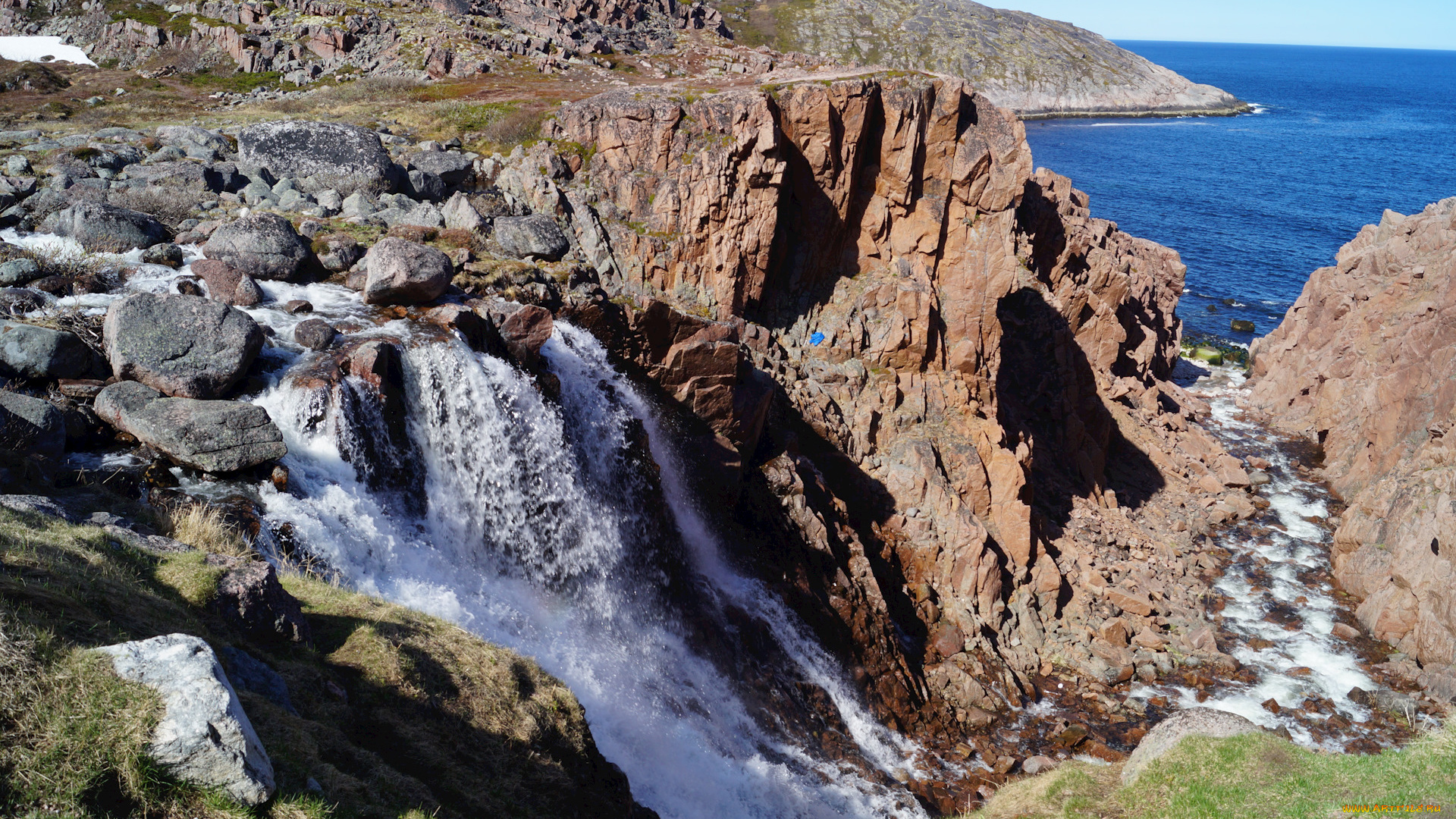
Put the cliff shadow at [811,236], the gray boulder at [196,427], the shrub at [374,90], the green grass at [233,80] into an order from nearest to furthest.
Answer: the gray boulder at [196,427]
the cliff shadow at [811,236]
the shrub at [374,90]
the green grass at [233,80]

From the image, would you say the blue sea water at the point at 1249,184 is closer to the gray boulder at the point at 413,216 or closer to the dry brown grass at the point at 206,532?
the gray boulder at the point at 413,216

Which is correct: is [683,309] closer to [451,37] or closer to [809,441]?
[809,441]

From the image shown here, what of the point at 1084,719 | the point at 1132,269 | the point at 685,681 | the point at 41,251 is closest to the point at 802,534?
the point at 685,681

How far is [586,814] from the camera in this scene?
487 inches

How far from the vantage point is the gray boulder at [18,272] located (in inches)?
823

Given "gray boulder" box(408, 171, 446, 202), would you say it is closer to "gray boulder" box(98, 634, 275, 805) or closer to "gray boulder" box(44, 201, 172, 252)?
"gray boulder" box(44, 201, 172, 252)

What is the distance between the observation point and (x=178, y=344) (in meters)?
18.9

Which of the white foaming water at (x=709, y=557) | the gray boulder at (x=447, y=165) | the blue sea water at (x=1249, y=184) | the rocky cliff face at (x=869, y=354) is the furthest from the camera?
the blue sea water at (x=1249, y=184)

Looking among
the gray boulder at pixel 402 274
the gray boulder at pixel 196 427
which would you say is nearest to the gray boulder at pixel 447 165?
the gray boulder at pixel 402 274

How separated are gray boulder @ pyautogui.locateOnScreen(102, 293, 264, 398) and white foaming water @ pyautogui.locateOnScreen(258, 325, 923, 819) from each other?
1.18m

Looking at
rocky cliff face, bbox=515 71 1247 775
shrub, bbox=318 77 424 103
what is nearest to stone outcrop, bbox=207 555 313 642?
rocky cliff face, bbox=515 71 1247 775

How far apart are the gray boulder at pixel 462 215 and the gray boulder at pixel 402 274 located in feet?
19.7

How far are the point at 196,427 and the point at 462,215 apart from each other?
15590 millimetres

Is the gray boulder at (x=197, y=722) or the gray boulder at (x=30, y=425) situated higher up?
the gray boulder at (x=197, y=722)
